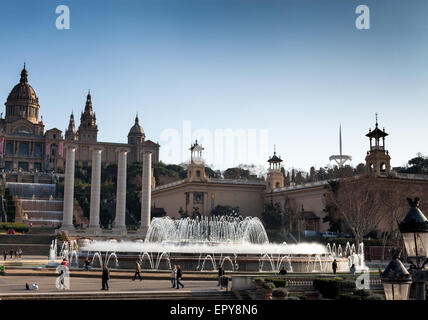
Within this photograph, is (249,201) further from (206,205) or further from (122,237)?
(122,237)

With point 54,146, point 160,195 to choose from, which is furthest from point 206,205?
point 54,146

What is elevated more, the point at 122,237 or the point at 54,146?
the point at 54,146

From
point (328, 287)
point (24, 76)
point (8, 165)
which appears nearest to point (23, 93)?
point (24, 76)

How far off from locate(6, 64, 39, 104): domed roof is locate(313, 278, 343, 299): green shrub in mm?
144114

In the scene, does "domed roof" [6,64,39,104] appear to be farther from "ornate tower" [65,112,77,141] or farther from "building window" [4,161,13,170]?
"building window" [4,161,13,170]

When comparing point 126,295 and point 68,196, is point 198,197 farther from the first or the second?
point 126,295

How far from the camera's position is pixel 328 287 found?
2191 cm

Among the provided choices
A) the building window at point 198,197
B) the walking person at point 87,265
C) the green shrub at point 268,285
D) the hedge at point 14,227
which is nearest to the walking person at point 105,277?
the green shrub at point 268,285

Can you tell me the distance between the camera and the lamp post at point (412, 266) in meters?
9.05

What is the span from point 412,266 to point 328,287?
13.0 metres

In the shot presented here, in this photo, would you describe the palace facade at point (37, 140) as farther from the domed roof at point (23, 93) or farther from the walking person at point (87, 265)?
the walking person at point (87, 265)

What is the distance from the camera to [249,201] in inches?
3519

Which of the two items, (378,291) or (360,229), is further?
(360,229)
